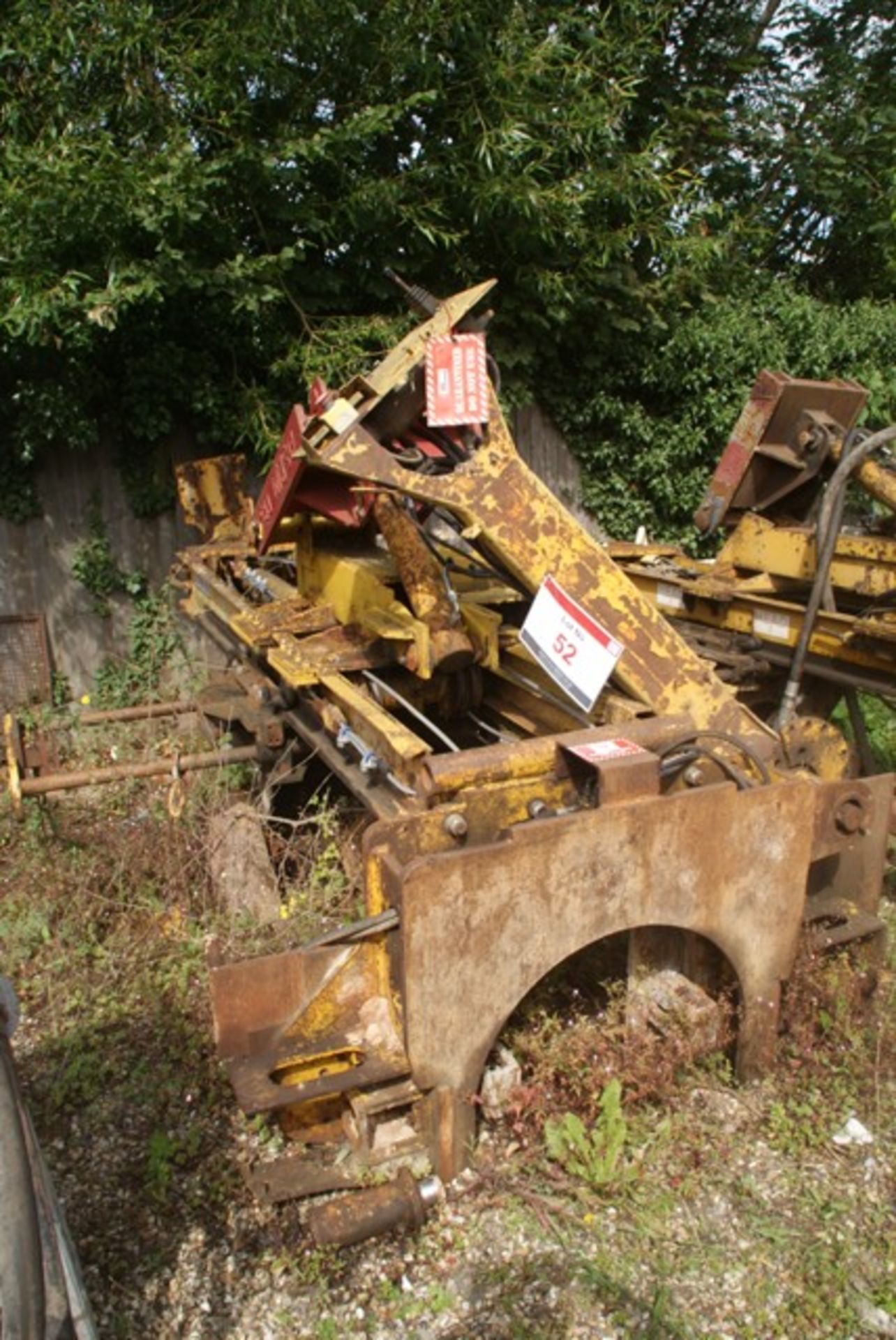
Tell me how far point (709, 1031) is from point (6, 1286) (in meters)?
2.04

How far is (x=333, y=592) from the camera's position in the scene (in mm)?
3891

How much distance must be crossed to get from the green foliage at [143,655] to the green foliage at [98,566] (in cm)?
21

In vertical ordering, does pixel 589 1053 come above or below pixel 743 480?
below

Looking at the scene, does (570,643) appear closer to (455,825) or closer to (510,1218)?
(455,825)

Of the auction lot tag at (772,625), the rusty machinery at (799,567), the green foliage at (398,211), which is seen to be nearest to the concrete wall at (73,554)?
the green foliage at (398,211)

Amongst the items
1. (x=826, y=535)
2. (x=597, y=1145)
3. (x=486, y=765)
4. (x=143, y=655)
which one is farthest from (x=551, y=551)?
(x=143, y=655)

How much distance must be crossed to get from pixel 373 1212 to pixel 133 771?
2022mm

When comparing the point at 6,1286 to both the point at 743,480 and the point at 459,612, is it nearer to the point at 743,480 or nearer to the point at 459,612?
the point at 459,612

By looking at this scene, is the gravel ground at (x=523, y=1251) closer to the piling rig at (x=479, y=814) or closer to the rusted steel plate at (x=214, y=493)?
the piling rig at (x=479, y=814)

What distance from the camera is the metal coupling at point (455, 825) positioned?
2.39 meters

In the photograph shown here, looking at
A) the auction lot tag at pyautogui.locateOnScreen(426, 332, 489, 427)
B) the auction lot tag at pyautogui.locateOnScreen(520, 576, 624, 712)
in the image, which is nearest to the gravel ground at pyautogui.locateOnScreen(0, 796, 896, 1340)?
the auction lot tag at pyautogui.locateOnScreen(520, 576, 624, 712)

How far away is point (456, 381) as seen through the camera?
2693 millimetres

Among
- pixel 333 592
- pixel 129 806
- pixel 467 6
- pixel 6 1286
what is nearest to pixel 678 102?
pixel 467 6

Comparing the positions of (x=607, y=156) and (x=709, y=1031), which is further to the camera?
(x=607, y=156)
